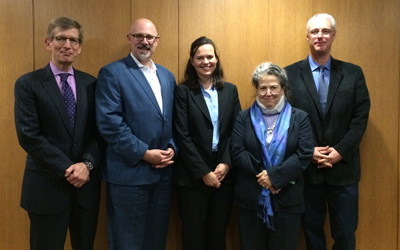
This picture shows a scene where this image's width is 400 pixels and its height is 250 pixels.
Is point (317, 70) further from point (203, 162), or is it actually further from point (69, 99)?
point (69, 99)

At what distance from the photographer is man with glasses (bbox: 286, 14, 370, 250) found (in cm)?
246

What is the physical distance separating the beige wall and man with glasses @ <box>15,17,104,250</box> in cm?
61

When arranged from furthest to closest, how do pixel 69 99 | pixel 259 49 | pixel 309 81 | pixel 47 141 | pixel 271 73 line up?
pixel 259 49
pixel 309 81
pixel 271 73
pixel 69 99
pixel 47 141

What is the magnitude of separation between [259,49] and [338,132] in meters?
0.98

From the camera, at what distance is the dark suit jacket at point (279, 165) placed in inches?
85.4

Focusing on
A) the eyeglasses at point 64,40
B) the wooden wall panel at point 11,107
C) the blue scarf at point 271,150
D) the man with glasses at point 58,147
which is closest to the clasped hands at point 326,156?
the blue scarf at point 271,150

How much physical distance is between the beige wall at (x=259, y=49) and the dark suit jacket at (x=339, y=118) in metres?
0.48

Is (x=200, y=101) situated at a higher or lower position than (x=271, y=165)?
higher

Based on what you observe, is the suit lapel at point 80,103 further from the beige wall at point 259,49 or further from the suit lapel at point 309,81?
the suit lapel at point 309,81

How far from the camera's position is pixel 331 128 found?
2.45 m

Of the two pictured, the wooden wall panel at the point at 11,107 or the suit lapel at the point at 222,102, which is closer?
the suit lapel at the point at 222,102

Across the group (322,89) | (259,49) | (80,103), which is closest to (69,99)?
(80,103)

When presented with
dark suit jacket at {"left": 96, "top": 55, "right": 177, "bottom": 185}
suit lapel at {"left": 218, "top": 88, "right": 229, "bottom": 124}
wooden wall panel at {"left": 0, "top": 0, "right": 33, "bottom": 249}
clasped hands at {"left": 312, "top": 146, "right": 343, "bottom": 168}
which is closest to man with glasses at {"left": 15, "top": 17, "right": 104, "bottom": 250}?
dark suit jacket at {"left": 96, "top": 55, "right": 177, "bottom": 185}

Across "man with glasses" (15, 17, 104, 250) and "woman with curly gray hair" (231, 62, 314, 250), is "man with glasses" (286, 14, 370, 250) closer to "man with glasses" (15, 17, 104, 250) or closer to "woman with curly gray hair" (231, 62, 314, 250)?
"woman with curly gray hair" (231, 62, 314, 250)
